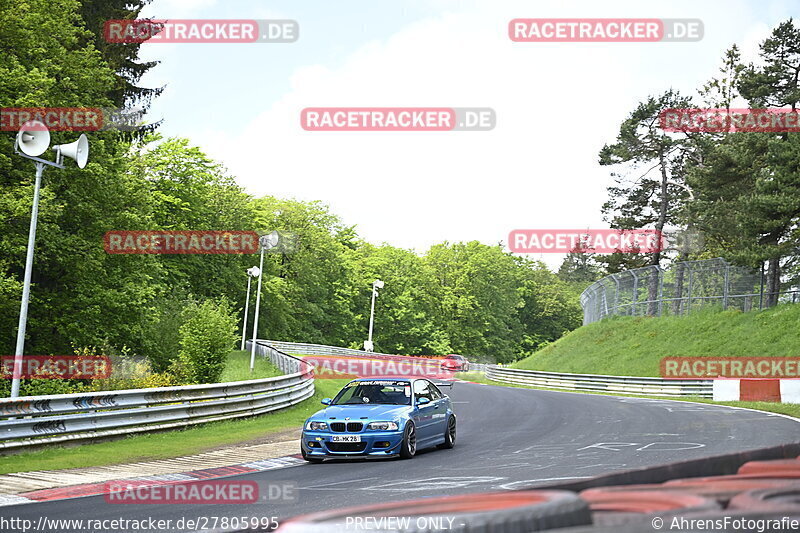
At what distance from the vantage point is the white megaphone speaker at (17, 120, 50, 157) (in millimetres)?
16891

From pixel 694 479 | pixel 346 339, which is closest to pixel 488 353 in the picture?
pixel 346 339

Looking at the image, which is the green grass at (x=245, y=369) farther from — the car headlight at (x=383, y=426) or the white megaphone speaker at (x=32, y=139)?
the car headlight at (x=383, y=426)

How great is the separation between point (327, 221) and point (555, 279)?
48932 millimetres

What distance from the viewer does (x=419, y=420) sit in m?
15.7

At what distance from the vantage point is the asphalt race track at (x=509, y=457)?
369 inches

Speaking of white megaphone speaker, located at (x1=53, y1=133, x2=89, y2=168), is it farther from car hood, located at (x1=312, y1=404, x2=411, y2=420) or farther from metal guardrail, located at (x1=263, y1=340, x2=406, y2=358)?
metal guardrail, located at (x1=263, y1=340, x2=406, y2=358)

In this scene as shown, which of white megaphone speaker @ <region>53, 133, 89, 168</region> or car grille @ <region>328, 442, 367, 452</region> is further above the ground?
white megaphone speaker @ <region>53, 133, 89, 168</region>

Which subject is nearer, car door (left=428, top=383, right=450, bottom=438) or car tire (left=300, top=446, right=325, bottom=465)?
car tire (left=300, top=446, right=325, bottom=465)

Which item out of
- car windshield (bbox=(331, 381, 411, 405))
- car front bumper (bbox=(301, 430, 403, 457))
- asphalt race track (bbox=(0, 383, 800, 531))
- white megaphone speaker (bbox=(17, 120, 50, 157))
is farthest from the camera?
white megaphone speaker (bbox=(17, 120, 50, 157))

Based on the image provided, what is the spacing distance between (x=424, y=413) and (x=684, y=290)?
3937 cm

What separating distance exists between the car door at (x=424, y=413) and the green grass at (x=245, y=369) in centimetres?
2571

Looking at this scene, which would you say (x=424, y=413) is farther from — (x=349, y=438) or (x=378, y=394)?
(x=349, y=438)

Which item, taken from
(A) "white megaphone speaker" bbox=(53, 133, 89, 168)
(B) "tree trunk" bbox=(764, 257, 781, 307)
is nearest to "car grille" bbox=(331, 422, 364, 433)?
(A) "white megaphone speaker" bbox=(53, 133, 89, 168)

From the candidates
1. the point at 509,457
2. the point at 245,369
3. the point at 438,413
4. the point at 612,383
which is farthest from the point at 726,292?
the point at 509,457
